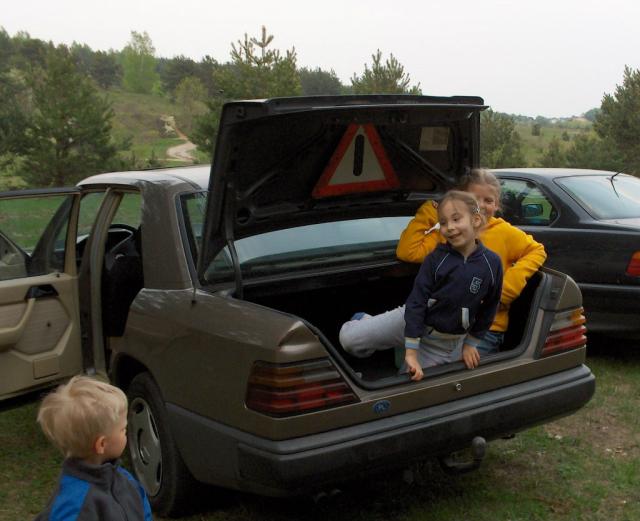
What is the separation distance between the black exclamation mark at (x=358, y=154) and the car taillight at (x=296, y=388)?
136cm

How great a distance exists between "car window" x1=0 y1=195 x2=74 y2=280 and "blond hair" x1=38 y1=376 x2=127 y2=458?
224 centimetres

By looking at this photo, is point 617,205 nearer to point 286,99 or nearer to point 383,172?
point 383,172

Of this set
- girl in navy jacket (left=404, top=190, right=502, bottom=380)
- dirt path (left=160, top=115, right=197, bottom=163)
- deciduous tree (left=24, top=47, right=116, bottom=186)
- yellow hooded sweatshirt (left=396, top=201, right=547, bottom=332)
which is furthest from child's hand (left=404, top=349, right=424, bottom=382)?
A: dirt path (left=160, top=115, right=197, bottom=163)

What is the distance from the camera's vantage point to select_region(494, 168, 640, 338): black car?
5.88m

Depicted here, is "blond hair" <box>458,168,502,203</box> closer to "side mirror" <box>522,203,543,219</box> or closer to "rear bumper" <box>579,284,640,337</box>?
"rear bumper" <box>579,284,640,337</box>

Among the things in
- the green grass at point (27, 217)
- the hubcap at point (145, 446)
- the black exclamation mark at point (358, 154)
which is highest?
the black exclamation mark at point (358, 154)

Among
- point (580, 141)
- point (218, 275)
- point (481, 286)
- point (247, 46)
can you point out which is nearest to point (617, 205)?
point (481, 286)

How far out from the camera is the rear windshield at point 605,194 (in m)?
6.35

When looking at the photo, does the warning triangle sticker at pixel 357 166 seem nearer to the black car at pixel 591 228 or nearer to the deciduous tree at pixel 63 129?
the black car at pixel 591 228

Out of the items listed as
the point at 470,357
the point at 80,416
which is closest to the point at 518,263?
the point at 470,357

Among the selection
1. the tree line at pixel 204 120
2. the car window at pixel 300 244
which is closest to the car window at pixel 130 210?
the car window at pixel 300 244

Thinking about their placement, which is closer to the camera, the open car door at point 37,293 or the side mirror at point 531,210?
the open car door at point 37,293

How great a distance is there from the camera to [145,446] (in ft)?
12.2

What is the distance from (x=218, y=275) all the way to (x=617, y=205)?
13.7 ft
